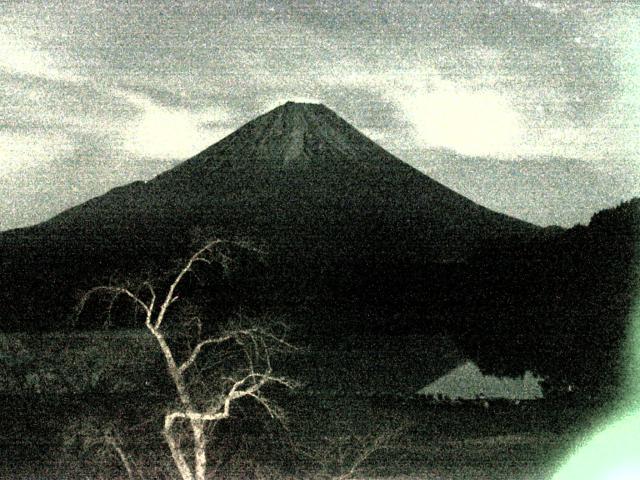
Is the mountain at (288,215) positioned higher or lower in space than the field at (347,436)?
higher

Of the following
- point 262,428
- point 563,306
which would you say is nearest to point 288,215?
point 563,306

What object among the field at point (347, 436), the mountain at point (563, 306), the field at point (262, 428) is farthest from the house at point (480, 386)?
the field at point (347, 436)

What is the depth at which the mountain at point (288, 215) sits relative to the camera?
8694 centimetres

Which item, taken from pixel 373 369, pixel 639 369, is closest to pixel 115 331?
pixel 373 369

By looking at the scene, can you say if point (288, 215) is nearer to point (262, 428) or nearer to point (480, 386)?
point (480, 386)

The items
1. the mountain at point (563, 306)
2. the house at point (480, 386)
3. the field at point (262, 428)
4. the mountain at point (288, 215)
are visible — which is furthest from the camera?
the mountain at point (288, 215)

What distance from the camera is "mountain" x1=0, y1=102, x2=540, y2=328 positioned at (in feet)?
285

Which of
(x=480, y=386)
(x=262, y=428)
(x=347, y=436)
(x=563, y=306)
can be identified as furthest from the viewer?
(x=563, y=306)

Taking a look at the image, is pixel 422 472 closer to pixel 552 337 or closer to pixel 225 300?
pixel 552 337

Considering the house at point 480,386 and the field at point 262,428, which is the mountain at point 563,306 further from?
the field at point 262,428

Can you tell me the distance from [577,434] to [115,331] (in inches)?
891

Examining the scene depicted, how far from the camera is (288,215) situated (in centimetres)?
12319

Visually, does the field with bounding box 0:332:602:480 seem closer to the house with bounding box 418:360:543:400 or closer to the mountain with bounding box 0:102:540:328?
the house with bounding box 418:360:543:400

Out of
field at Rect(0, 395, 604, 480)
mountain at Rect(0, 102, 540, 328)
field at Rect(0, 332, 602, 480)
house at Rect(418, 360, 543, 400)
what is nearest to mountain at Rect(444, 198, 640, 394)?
house at Rect(418, 360, 543, 400)
